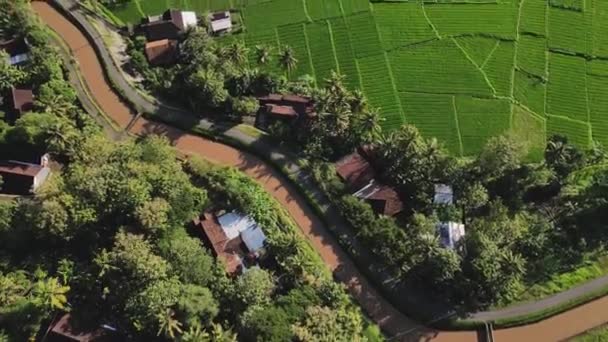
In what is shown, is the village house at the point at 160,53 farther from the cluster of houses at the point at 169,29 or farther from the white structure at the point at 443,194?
the white structure at the point at 443,194

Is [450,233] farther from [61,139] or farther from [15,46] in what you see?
[15,46]

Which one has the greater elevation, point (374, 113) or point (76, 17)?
point (76, 17)

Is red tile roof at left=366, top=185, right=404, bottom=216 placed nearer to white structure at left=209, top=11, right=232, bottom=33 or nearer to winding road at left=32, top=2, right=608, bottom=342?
winding road at left=32, top=2, right=608, bottom=342

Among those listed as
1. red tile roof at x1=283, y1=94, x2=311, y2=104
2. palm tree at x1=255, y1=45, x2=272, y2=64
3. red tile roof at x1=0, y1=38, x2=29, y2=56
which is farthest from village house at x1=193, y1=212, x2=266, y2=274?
red tile roof at x1=0, y1=38, x2=29, y2=56

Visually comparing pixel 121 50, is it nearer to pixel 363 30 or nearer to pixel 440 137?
pixel 363 30

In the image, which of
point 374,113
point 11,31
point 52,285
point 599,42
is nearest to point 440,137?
point 374,113

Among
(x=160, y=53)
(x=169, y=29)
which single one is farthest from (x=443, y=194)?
(x=169, y=29)
